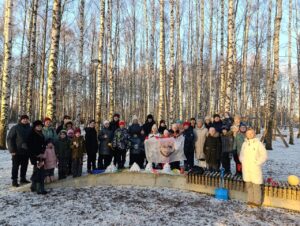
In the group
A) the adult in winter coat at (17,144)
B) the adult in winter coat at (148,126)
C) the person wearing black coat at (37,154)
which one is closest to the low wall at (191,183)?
the person wearing black coat at (37,154)

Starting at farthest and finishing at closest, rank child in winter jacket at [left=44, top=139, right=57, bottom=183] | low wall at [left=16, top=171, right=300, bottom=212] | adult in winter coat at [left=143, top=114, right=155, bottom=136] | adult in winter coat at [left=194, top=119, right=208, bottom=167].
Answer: adult in winter coat at [left=143, top=114, right=155, bottom=136] → adult in winter coat at [left=194, top=119, right=208, bottom=167] → child in winter jacket at [left=44, top=139, right=57, bottom=183] → low wall at [left=16, top=171, right=300, bottom=212]

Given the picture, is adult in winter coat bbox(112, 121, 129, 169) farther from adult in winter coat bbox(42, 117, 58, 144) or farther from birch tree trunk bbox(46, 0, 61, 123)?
→ birch tree trunk bbox(46, 0, 61, 123)

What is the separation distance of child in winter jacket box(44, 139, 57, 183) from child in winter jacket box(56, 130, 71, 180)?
0.18 metres

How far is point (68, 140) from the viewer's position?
7855 mm

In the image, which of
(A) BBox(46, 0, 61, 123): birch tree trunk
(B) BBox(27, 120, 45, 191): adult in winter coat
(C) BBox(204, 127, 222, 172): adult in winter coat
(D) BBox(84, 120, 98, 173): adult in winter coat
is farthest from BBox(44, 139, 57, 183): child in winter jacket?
(C) BBox(204, 127, 222, 172): adult in winter coat

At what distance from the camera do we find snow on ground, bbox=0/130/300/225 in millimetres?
5363

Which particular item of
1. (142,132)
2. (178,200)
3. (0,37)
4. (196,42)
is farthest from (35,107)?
(178,200)

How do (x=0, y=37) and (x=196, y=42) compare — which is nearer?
(x=196, y=42)

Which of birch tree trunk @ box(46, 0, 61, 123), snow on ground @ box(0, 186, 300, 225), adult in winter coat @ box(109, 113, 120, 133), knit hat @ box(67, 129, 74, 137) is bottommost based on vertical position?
snow on ground @ box(0, 186, 300, 225)

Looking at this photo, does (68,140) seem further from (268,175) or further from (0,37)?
(0,37)

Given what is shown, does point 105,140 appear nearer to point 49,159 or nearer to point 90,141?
point 90,141

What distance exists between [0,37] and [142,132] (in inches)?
1111

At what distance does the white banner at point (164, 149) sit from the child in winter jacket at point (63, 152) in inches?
96.9

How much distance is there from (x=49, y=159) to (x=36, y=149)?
832mm
